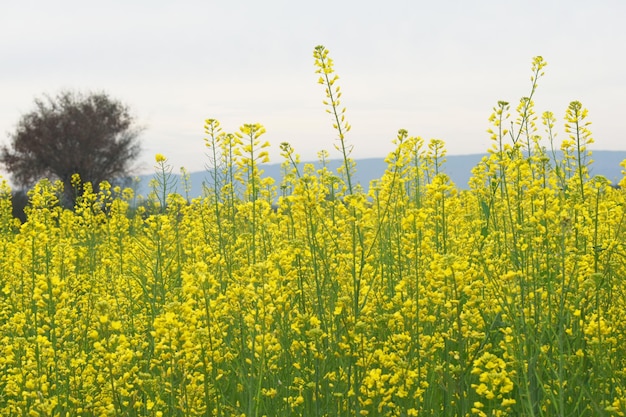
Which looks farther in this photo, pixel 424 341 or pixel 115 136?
pixel 115 136

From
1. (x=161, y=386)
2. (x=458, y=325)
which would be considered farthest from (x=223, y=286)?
(x=458, y=325)

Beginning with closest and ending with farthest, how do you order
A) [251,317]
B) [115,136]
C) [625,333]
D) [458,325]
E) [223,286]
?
[251,317] → [458,325] → [625,333] → [223,286] → [115,136]

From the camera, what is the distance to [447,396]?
354 cm

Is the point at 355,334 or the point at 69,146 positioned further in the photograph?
the point at 69,146

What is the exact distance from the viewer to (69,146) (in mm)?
34781

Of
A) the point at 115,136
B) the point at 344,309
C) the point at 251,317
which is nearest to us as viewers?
the point at 251,317

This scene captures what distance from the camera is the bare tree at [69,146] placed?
34.4 metres

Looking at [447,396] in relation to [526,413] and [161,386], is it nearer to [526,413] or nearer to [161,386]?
[526,413]

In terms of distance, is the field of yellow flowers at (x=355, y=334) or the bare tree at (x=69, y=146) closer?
the field of yellow flowers at (x=355, y=334)

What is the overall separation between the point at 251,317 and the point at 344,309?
62 cm

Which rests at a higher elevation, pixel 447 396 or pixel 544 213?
pixel 544 213

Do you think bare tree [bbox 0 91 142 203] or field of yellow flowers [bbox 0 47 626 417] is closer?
field of yellow flowers [bbox 0 47 626 417]

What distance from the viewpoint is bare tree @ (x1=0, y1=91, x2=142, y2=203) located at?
113 feet

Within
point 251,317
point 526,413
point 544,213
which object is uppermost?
point 544,213
